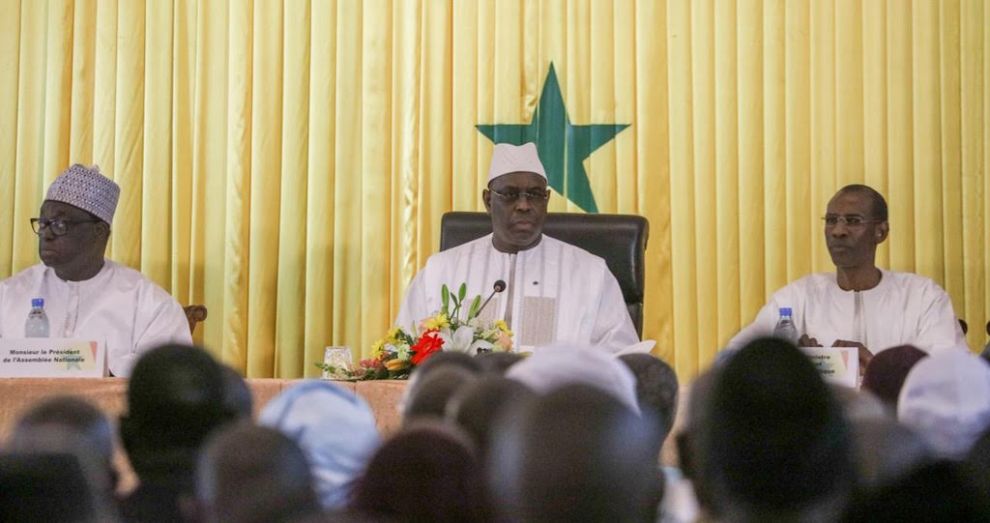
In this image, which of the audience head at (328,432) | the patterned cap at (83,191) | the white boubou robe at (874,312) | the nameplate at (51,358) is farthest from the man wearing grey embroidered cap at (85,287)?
the audience head at (328,432)

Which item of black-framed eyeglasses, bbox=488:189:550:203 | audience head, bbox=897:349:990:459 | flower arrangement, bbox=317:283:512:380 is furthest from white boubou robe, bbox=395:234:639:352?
audience head, bbox=897:349:990:459

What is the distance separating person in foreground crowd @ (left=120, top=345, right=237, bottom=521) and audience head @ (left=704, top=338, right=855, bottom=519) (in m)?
0.21

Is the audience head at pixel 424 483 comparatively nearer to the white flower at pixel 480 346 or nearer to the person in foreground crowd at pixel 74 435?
the person in foreground crowd at pixel 74 435

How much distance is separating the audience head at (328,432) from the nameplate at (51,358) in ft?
7.59

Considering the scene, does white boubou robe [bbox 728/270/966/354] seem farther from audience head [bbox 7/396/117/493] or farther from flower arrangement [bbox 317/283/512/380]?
audience head [bbox 7/396/117/493]

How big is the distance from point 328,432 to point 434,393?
0.25ft

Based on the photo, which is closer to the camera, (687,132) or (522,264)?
(522,264)

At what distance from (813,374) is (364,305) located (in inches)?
172

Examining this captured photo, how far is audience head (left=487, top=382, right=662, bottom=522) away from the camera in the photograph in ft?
1.38

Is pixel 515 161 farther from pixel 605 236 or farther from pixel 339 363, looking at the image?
pixel 339 363

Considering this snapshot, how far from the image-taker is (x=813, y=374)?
455mm

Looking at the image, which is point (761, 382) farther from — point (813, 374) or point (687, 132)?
point (687, 132)

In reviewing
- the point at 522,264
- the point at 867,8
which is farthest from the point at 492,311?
the point at 867,8

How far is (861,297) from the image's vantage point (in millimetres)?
3906
